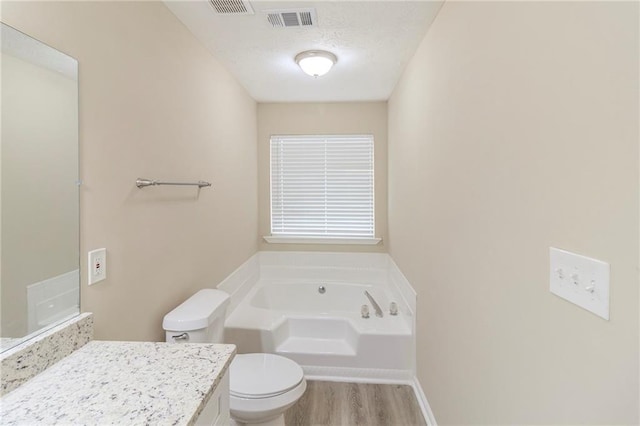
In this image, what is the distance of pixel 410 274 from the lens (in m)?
2.35

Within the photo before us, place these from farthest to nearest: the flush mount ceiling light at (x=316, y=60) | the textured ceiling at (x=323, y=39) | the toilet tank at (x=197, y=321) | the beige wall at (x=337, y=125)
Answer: the beige wall at (x=337, y=125) < the flush mount ceiling light at (x=316, y=60) < the textured ceiling at (x=323, y=39) < the toilet tank at (x=197, y=321)

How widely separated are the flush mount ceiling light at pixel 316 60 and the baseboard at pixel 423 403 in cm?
233

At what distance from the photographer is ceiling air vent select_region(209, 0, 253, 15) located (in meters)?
1.53

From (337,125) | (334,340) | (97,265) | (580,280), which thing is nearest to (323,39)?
(337,125)

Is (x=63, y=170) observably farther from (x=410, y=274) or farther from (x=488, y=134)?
(x=410, y=274)

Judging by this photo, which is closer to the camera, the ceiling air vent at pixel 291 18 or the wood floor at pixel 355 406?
the ceiling air vent at pixel 291 18

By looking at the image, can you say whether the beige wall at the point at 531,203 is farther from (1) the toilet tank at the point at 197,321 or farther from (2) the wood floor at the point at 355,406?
(1) the toilet tank at the point at 197,321

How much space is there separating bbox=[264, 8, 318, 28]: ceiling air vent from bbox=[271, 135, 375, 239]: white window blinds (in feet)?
5.45

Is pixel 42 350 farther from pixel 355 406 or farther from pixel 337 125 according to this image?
pixel 337 125

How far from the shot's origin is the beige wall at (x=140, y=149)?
1.12 meters

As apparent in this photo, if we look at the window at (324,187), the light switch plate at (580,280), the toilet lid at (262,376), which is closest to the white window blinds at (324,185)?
the window at (324,187)

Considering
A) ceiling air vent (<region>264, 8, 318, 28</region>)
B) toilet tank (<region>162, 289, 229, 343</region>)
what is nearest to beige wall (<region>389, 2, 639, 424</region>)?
ceiling air vent (<region>264, 8, 318, 28</region>)

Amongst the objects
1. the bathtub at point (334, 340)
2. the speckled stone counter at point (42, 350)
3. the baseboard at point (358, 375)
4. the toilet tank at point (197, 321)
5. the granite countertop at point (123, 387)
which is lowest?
the baseboard at point (358, 375)

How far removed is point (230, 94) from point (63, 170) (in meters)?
1.73
